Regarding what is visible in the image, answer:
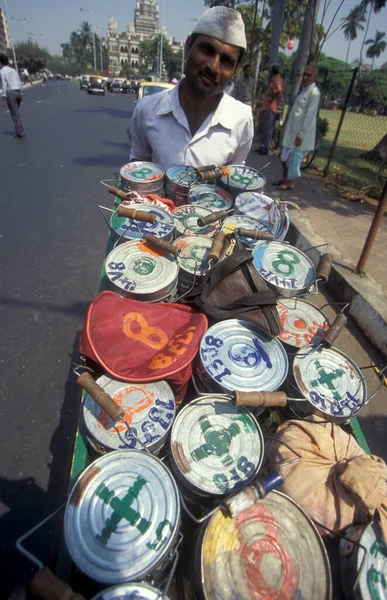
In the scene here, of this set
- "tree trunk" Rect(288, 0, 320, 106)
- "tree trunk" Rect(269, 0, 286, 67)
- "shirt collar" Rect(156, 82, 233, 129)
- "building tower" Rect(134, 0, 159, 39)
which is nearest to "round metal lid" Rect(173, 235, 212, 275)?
"shirt collar" Rect(156, 82, 233, 129)

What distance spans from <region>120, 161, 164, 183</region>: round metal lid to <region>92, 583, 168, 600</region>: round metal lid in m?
2.56

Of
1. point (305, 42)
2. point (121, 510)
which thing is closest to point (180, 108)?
point (121, 510)

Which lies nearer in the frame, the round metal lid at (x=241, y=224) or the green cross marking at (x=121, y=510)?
the green cross marking at (x=121, y=510)

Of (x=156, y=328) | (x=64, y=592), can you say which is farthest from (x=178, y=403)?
(x=64, y=592)

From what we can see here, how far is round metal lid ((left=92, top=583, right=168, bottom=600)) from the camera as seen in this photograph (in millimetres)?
990

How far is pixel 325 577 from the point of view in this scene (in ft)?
3.60

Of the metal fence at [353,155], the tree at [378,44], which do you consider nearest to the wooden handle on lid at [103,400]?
the metal fence at [353,155]

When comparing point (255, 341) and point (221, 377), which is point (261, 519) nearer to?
point (221, 377)

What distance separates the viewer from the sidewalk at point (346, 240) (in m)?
3.65

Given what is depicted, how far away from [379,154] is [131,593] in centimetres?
1218

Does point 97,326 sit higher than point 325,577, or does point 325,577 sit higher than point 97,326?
point 97,326

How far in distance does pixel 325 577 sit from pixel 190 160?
2988 millimetres

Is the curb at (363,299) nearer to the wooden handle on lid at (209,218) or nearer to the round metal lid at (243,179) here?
the round metal lid at (243,179)

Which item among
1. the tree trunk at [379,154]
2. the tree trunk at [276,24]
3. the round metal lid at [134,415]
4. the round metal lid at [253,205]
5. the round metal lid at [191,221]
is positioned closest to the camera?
the round metal lid at [134,415]
